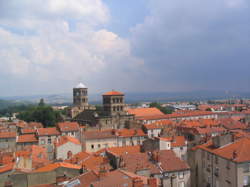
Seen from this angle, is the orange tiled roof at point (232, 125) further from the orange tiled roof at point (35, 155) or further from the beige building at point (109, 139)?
the orange tiled roof at point (35, 155)

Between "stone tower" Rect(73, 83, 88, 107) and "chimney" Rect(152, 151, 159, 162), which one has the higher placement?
"stone tower" Rect(73, 83, 88, 107)

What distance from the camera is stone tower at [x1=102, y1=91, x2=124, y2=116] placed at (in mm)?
81625

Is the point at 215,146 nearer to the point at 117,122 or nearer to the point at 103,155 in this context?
the point at 103,155

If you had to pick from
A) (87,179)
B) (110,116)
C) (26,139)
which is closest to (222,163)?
(87,179)

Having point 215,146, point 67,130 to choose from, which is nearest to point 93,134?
point 67,130

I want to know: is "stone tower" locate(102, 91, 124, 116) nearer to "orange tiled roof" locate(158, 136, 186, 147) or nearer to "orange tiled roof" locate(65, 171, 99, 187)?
"orange tiled roof" locate(158, 136, 186, 147)

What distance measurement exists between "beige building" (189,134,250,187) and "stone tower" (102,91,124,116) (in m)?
41.8

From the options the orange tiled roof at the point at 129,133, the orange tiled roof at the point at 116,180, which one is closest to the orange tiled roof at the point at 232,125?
the orange tiled roof at the point at 129,133

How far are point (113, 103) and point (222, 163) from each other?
5156 centimetres

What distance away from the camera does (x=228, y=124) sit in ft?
221

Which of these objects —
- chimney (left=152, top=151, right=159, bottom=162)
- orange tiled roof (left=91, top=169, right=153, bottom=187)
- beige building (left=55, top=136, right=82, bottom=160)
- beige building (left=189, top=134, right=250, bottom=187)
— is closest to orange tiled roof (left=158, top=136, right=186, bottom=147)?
beige building (left=189, top=134, right=250, bottom=187)

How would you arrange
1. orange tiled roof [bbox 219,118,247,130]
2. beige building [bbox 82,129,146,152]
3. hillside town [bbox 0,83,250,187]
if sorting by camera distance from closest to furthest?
hillside town [bbox 0,83,250,187] → beige building [bbox 82,129,146,152] → orange tiled roof [bbox 219,118,247,130]

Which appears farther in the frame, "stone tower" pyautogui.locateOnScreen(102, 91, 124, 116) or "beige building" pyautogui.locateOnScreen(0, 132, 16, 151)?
"stone tower" pyautogui.locateOnScreen(102, 91, 124, 116)

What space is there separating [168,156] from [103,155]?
9720 mm
